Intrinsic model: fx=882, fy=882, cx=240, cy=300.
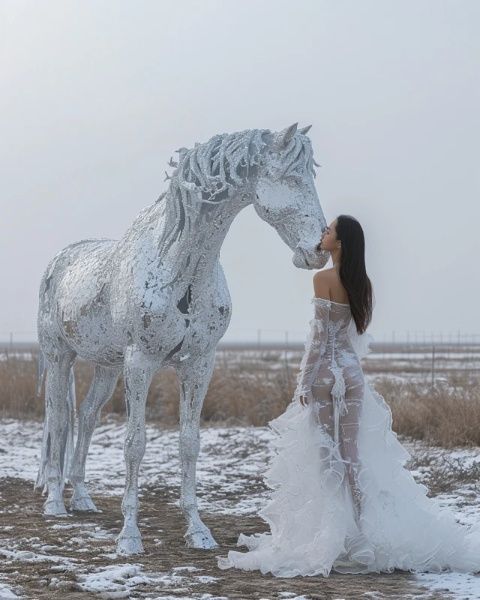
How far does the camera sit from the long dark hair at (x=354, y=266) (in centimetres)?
479

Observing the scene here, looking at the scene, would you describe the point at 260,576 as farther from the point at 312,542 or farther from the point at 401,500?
the point at 401,500

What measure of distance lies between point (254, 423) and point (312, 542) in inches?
254

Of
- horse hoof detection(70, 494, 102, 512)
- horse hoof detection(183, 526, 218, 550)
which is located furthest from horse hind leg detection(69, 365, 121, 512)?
horse hoof detection(183, 526, 218, 550)

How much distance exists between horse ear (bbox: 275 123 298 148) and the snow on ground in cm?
234

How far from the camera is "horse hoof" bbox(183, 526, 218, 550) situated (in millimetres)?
5296

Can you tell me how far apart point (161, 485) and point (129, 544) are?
2.81 m

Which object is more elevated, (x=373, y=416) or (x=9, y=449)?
(x=373, y=416)

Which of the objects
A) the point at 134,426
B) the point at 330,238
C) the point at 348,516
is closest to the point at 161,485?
the point at 134,426

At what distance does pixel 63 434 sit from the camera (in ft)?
22.4

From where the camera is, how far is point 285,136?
4.85 meters

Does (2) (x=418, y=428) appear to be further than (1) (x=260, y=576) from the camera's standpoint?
Yes

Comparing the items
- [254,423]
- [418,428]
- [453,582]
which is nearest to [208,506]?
[453,582]

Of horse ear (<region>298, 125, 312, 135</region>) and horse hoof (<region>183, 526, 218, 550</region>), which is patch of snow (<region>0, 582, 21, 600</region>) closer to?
horse hoof (<region>183, 526, 218, 550</region>)

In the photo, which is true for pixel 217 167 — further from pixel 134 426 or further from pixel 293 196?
pixel 134 426
